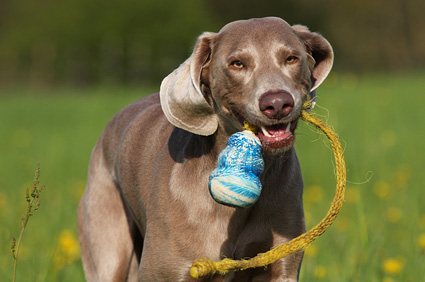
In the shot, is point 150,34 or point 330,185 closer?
point 330,185

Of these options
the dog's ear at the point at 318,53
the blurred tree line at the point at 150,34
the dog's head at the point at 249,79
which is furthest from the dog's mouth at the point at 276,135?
the blurred tree line at the point at 150,34

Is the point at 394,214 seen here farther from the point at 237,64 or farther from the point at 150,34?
the point at 150,34

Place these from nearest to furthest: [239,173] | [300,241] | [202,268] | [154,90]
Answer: [202,268]
[239,173]
[300,241]
[154,90]

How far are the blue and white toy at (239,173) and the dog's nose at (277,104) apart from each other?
6.9 inches

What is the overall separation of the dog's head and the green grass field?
30 centimetres

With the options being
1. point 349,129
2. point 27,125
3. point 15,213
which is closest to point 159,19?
point 27,125

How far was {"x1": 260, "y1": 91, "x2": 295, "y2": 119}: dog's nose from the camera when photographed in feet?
8.81

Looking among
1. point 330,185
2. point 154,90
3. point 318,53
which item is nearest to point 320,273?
point 318,53

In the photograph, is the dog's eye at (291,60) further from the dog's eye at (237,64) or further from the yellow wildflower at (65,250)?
the yellow wildflower at (65,250)

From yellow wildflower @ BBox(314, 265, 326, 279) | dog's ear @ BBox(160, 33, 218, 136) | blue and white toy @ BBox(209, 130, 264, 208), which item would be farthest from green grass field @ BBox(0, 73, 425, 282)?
dog's ear @ BBox(160, 33, 218, 136)

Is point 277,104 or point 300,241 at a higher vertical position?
point 277,104

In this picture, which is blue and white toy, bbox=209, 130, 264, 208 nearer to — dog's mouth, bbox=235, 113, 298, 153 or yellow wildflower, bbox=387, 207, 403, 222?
dog's mouth, bbox=235, 113, 298, 153

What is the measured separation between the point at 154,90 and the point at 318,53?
20.1 m

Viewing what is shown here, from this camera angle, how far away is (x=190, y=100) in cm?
309
